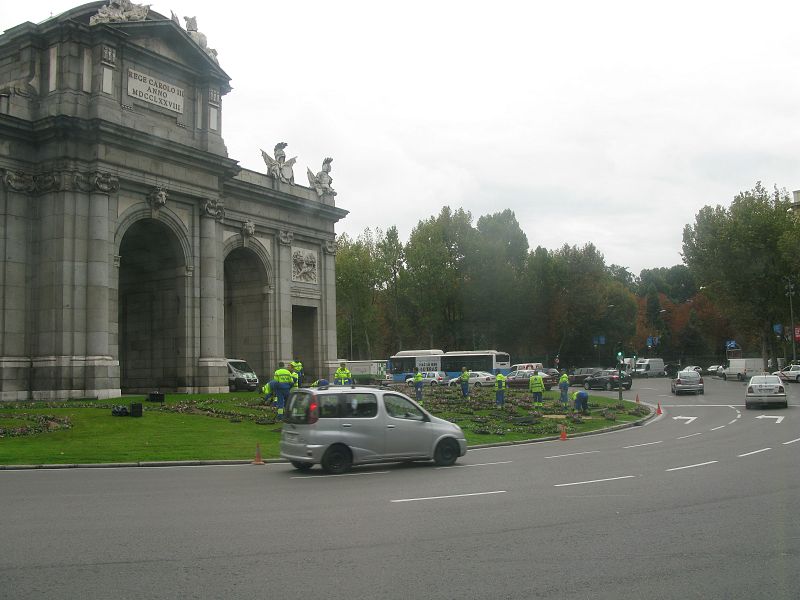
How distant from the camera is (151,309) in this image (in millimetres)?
38219

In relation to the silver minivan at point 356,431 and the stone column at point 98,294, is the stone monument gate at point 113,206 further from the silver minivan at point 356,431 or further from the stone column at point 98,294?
the silver minivan at point 356,431

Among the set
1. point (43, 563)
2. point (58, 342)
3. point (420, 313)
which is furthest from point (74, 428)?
point (420, 313)

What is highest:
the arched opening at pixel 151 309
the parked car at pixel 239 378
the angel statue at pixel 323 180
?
the angel statue at pixel 323 180

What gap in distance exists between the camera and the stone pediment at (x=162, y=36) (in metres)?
33.4

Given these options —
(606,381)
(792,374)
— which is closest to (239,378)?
(606,381)

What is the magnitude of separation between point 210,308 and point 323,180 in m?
15.6

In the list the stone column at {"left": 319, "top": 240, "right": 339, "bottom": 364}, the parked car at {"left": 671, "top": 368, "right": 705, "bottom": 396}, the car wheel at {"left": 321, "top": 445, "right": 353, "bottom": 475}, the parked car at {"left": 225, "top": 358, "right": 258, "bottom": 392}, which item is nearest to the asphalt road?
the car wheel at {"left": 321, "top": 445, "right": 353, "bottom": 475}

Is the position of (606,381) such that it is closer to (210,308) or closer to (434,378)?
(434,378)

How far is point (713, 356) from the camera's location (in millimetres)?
95312

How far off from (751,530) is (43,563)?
24.6 ft

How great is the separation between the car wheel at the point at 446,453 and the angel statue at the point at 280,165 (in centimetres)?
3198

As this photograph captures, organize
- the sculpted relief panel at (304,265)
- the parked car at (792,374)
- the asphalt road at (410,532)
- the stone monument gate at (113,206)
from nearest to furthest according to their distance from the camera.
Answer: the asphalt road at (410,532), the stone monument gate at (113,206), the sculpted relief panel at (304,265), the parked car at (792,374)

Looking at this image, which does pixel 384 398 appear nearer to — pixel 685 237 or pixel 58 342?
pixel 58 342

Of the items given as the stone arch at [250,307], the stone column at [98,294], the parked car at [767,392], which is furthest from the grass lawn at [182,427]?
the stone arch at [250,307]
